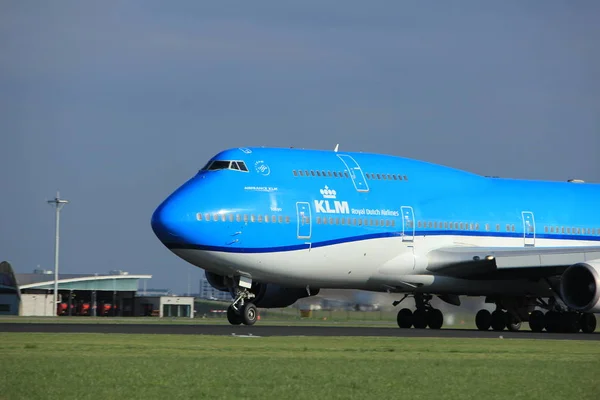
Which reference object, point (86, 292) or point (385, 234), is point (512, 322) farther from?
point (86, 292)

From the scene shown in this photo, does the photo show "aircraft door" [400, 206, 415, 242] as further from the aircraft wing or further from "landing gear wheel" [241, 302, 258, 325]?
"landing gear wheel" [241, 302, 258, 325]

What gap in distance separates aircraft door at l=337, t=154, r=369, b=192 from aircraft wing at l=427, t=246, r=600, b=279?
3521 mm

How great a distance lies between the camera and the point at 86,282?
86.2 meters

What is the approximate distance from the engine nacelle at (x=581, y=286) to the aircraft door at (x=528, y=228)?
458 cm

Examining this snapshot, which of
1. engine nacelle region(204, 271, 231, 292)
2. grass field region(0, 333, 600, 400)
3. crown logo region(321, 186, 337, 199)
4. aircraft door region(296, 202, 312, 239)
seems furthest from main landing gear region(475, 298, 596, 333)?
engine nacelle region(204, 271, 231, 292)

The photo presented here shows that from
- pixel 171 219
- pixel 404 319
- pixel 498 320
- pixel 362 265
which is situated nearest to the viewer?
pixel 171 219

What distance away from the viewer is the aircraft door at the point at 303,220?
3709 cm

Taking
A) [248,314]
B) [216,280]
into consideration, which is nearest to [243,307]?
[248,314]

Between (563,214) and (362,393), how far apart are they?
28551 mm

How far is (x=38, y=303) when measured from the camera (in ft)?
256

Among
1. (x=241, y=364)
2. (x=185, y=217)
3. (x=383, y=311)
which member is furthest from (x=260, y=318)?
(x=241, y=364)

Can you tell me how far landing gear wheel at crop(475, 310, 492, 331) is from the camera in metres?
43.8

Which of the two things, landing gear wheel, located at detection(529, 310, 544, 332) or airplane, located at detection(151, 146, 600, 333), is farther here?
landing gear wheel, located at detection(529, 310, 544, 332)

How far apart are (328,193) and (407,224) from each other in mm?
3398
